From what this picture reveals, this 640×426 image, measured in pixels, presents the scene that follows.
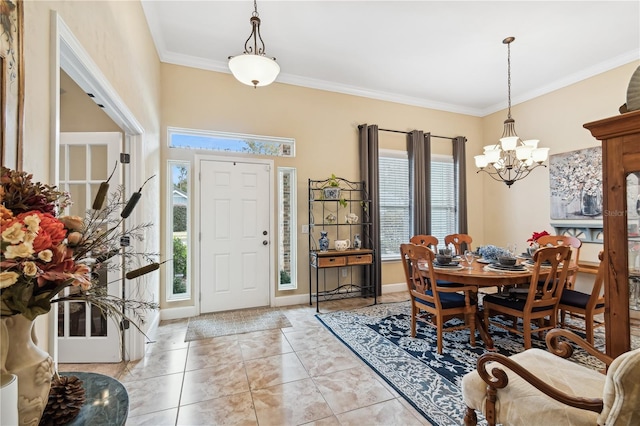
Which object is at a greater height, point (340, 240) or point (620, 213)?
point (620, 213)

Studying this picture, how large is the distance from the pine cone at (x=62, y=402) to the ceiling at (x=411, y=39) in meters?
3.27

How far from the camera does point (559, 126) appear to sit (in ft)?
14.7

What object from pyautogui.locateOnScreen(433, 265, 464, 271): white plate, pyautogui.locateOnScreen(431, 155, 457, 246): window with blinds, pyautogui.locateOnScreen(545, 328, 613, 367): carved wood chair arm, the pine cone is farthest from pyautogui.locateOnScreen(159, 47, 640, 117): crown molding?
pyautogui.locateOnScreen(545, 328, 613, 367): carved wood chair arm

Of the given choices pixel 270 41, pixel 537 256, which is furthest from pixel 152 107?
pixel 537 256

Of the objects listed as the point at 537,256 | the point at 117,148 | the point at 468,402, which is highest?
the point at 117,148

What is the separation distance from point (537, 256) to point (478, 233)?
3.47m

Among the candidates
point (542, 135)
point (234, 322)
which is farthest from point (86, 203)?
point (542, 135)

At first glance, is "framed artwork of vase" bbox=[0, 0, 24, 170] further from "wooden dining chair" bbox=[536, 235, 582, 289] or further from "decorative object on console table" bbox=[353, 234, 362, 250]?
"wooden dining chair" bbox=[536, 235, 582, 289]

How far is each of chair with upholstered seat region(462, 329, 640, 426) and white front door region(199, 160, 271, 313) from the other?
3.16 meters

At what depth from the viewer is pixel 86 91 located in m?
1.90

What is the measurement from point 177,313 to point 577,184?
5.87 metres

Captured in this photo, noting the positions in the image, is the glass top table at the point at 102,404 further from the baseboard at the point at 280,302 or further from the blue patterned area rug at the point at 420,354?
the baseboard at the point at 280,302

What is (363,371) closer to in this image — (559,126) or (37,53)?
(37,53)

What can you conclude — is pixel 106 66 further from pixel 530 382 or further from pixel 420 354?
pixel 420 354
